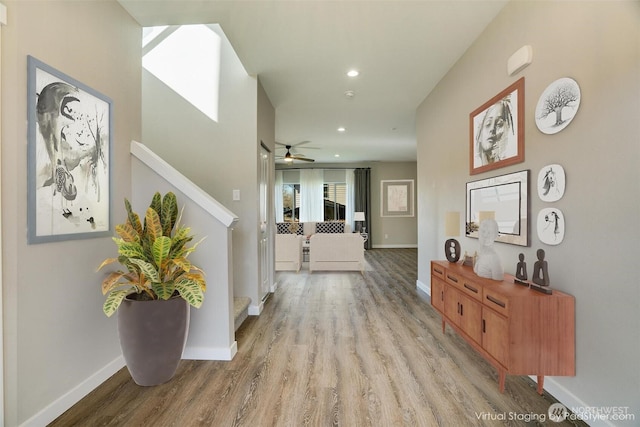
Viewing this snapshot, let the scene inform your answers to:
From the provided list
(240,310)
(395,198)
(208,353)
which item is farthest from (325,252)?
(395,198)

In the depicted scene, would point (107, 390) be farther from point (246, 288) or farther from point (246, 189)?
point (246, 189)

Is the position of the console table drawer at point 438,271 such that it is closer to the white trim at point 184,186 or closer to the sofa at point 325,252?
the white trim at point 184,186

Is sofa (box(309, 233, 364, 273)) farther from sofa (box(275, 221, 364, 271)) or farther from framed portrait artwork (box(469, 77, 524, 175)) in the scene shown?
framed portrait artwork (box(469, 77, 524, 175))

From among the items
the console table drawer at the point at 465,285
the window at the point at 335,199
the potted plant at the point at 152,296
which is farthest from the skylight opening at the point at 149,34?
the window at the point at 335,199

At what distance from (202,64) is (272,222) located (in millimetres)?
2191

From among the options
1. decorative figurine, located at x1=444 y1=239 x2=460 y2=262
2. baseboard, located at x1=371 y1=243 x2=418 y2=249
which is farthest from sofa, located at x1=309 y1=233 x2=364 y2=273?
baseboard, located at x1=371 y1=243 x2=418 y2=249

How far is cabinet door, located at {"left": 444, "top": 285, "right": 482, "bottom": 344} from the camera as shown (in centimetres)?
215

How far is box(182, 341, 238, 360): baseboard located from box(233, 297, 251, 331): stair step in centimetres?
51

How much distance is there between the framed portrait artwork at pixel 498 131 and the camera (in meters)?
2.21

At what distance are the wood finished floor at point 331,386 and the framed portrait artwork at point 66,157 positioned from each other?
111 centimetres

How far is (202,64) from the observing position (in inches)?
138

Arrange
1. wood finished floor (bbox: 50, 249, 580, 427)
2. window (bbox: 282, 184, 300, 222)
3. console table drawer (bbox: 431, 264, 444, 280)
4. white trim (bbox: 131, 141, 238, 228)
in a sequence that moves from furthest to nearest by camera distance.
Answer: window (bbox: 282, 184, 300, 222)
console table drawer (bbox: 431, 264, 444, 280)
white trim (bbox: 131, 141, 238, 228)
wood finished floor (bbox: 50, 249, 580, 427)

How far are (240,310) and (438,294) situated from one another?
6.42ft

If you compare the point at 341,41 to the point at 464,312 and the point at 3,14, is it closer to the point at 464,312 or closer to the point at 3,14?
the point at 3,14
